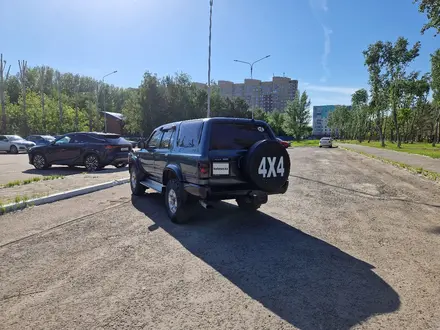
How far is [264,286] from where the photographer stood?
329 cm

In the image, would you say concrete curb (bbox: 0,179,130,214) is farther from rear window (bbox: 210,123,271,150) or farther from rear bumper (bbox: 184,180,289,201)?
rear window (bbox: 210,123,271,150)

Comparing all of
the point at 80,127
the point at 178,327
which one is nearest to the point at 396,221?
the point at 178,327

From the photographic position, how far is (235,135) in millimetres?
5445

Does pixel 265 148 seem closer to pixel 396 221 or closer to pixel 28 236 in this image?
pixel 396 221

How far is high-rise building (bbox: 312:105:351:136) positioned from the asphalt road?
139309mm

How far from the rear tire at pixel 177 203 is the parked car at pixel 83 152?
27.7 feet

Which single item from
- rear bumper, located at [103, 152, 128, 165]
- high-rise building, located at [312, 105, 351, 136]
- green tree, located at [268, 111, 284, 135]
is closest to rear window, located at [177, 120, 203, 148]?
rear bumper, located at [103, 152, 128, 165]

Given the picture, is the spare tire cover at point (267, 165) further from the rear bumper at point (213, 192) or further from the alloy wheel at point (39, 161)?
the alloy wheel at point (39, 161)

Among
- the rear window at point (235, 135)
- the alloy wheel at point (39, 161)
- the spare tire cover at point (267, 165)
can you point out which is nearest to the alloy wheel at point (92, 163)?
the alloy wheel at point (39, 161)

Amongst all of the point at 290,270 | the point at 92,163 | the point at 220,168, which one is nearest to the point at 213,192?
the point at 220,168

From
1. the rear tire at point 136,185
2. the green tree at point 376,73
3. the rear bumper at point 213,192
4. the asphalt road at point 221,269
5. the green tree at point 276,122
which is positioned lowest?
the asphalt road at point 221,269

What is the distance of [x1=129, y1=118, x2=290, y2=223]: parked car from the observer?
496 cm

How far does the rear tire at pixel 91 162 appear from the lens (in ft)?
43.3

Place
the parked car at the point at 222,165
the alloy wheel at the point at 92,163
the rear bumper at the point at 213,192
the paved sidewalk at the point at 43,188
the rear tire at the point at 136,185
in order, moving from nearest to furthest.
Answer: the rear bumper at the point at 213,192, the parked car at the point at 222,165, the paved sidewalk at the point at 43,188, the rear tire at the point at 136,185, the alloy wheel at the point at 92,163
